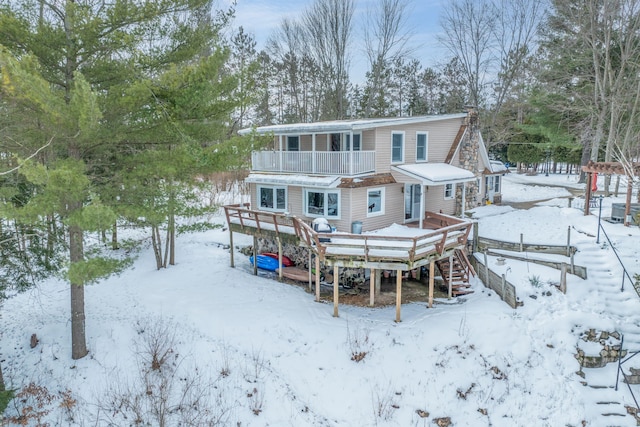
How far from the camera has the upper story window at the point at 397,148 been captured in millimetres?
18109

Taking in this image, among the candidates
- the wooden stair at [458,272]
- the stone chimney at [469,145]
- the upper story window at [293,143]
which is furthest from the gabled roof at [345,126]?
the wooden stair at [458,272]

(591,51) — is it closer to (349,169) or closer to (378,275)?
(349,169)

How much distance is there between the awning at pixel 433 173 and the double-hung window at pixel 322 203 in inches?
117

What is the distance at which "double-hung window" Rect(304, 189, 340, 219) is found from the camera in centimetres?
1706

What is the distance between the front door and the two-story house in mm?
46

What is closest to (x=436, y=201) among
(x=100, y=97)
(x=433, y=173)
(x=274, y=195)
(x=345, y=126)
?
(x=433, y=173)

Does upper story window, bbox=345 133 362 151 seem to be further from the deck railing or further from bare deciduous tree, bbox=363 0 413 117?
bare deciduous tree, bbox=363 0 413 117

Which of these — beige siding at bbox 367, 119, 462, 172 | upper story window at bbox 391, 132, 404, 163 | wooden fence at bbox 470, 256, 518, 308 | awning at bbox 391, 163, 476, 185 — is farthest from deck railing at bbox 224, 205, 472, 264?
upper story window at bbox 391, 132, 404, 163

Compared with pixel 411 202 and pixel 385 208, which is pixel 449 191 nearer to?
pixel 411 202

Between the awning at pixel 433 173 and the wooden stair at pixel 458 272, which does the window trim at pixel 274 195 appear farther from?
the wooden stair at pixel 458 272

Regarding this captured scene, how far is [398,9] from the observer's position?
104ft

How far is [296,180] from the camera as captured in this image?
1742 centimetres

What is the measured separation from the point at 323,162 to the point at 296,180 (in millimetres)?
1351

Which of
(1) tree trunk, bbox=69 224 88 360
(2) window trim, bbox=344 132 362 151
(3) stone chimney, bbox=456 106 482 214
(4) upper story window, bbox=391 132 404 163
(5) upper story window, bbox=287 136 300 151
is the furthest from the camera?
(3) stone chimney, bbox=456 106 482 214
